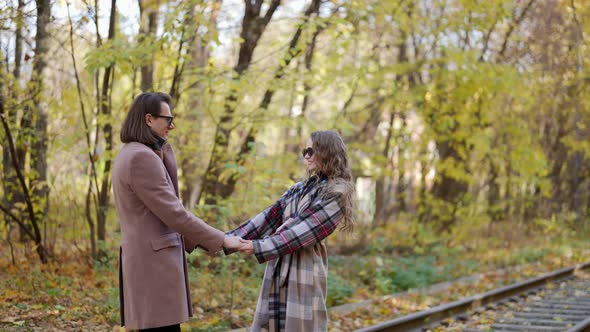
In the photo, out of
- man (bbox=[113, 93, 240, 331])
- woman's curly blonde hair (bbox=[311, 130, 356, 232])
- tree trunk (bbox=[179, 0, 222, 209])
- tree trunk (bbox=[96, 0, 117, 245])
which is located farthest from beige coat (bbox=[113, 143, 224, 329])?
tree trunk (bbox=[179, 0, 222, 209])

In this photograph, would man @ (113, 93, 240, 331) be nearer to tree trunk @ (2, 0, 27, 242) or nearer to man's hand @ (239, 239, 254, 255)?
man's hand @ (239, 239, 254, 255)

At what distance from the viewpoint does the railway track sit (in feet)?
23.5

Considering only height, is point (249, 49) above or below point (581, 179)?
above

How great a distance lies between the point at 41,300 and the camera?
6.91 m

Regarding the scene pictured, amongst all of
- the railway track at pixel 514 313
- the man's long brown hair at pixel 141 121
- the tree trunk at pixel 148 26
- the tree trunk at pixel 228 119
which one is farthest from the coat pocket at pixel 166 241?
the tree trunk at pixel 228 119

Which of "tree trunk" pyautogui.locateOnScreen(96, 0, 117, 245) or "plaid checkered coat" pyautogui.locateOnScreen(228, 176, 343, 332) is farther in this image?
"tree trunk" pyautogui.locateOnScreen(96, 0, 117, 245)

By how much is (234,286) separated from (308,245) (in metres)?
4.88

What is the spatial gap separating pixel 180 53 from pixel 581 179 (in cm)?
1686

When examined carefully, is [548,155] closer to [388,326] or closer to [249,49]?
[249,49]

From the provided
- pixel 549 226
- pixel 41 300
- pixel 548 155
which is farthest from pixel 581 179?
pixel 41 300

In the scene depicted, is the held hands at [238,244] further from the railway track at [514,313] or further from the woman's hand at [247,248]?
the railway track at [514,313]

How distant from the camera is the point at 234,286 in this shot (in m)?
8.53

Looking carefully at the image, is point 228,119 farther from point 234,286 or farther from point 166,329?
point 166,329

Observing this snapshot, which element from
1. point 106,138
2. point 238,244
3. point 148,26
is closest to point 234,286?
point 106,138
